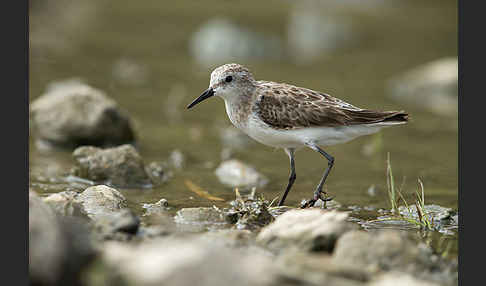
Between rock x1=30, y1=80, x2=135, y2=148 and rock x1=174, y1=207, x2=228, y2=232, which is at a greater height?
rock x1=30, y1=80, x2=135, y2=148

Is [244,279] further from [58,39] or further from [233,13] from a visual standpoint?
[233,13]

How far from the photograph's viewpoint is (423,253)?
5.71m

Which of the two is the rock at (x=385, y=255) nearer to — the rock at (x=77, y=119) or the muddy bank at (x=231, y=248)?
the muddy bank at (x=231, y=248)

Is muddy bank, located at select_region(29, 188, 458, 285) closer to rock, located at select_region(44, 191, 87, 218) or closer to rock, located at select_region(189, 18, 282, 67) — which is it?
rock, located at select_region(44, 191, 87, 218)

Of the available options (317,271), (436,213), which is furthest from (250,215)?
(436,213)

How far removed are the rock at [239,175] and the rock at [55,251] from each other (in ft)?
13.1

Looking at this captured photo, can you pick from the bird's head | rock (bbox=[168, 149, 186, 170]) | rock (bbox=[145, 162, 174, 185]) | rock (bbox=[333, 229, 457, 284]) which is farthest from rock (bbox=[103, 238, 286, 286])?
rock (bbox=[168, 149, 186, 170])

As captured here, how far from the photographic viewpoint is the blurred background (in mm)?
9352

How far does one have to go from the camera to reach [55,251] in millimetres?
4664

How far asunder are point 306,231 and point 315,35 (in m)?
14.1

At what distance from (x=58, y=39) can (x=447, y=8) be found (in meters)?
12.6

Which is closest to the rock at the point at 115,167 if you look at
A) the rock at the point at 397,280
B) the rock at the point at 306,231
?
the rock at the point at 306,231

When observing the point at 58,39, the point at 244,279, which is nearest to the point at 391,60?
the point at 58,39

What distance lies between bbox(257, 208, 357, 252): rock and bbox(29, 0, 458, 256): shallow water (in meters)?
1.87
